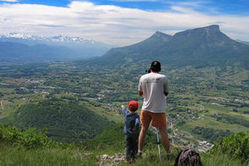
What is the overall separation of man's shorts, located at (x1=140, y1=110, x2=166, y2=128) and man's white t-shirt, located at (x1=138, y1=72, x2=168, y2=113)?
0.14m

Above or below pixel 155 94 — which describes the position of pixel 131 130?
below

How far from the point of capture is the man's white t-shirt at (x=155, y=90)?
5.16 m

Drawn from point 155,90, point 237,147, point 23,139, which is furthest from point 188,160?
point 23,139

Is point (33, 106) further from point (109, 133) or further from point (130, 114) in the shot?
point (130, 114)

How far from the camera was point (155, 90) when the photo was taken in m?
5.18

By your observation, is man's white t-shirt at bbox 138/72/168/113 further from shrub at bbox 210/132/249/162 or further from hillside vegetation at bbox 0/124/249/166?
shrub at bbox 210/132/249/162

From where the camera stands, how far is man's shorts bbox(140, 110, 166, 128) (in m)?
5.31

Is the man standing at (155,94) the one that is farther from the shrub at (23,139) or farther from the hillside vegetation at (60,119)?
the hillside vegetation at (60,119)

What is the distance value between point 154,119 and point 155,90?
0.72 m

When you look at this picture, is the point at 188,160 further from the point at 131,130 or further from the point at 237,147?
the point at 237,147

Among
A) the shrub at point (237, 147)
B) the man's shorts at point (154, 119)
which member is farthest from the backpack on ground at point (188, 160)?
the shrub at point (237, 147)

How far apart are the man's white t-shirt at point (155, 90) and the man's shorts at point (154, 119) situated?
0.47ft

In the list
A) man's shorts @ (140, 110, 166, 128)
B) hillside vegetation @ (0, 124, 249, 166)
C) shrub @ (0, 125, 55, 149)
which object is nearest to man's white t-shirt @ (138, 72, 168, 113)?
man's shorts @ (140, 110, 166, 128)

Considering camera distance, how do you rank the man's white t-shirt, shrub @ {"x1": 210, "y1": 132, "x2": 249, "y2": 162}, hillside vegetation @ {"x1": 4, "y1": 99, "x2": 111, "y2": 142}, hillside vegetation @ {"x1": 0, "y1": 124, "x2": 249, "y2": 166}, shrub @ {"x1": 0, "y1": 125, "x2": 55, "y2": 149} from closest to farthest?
hillside vegetation @ {"x1": 0, "y1": 124, "x2": 249, "y2": 166} < the man's white t-shirt < shrub @ {"x1": 210, "y1": 132, "x2": 249, "y2": 162} < shrub @ {"x1": 0, "y1": 125, "x2": 55, "y2": 149} < hillside vegetation @ {"x1": 4, "y1": 99, "x2": 111, "y2": 142}
